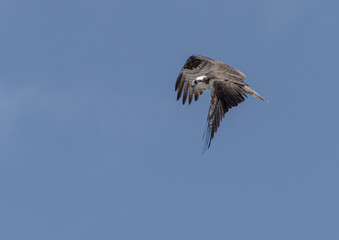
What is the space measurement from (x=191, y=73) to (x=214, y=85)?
3918 mm

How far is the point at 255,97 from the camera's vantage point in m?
27.2

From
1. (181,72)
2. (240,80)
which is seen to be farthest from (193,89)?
(240,80)

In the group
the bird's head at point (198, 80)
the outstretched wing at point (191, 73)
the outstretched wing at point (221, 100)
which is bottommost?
the outstretched wing at point (221, 100)

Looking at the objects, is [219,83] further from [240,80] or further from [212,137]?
[212,137]

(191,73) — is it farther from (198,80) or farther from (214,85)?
(214,85)

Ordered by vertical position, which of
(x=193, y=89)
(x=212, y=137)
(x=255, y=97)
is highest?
(x=193, y=89)

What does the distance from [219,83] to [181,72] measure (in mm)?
4298

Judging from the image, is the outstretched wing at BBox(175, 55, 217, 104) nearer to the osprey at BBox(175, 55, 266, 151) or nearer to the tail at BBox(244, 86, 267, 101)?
the osprey at BBox(175, 55, 266, 151)

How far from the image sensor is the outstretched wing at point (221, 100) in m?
24.6

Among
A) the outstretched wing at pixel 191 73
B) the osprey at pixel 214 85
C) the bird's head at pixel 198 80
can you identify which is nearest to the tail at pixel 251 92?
the osprey at pixel 214 85

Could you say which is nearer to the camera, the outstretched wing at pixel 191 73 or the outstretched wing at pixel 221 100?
the outstretched wing at pixel 221 100

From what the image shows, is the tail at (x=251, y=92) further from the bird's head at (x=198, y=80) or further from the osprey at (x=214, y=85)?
the bird's head at (x=198, y=80)

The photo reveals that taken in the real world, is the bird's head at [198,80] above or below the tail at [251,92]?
above

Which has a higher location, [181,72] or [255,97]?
[181,72]
